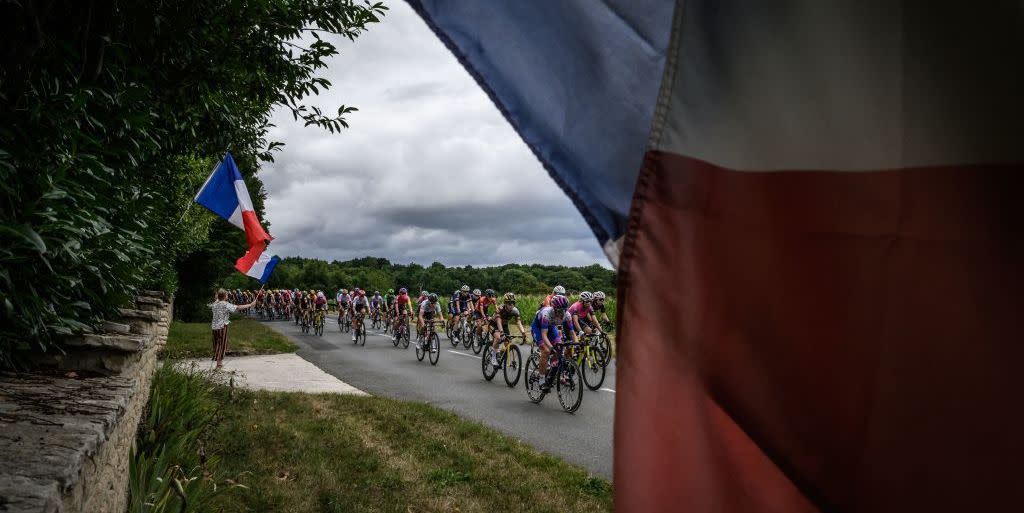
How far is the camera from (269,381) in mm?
12141

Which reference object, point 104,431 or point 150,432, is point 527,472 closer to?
point 150,432

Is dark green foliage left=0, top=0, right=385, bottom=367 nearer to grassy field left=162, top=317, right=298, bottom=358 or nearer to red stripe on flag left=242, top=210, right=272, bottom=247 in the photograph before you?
red stripe on flag left=242, top=210, right=272, bottom=247

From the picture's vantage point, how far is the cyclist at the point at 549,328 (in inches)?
415

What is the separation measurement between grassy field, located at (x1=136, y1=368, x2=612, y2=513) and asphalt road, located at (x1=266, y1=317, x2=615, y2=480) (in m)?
0.75

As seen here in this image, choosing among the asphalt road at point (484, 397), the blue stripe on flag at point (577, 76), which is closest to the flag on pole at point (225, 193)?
the asphalt road at point (484, 397)

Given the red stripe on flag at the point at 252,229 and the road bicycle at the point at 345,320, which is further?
the road bicycle at the point at 345,320

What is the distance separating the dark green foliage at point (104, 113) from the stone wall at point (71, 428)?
21 cm

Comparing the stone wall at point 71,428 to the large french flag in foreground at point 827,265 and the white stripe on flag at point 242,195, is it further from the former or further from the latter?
the white stripe on flag at point 242,195

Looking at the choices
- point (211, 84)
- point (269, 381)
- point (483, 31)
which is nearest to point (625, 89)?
point (483, 31)

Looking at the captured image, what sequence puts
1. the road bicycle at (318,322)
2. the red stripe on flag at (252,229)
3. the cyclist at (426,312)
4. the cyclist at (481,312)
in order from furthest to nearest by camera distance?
1. the road bicycle at (318,322)
2. the cyclist at (481,312)
3. the cyclist at (426,312)
4. the red stripe on flag at (252,229)

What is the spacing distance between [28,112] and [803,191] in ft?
10.4

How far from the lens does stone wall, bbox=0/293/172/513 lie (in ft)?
5.29

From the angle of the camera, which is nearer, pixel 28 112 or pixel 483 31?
pixel 483 31

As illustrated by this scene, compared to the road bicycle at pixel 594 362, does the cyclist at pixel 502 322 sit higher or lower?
higher
